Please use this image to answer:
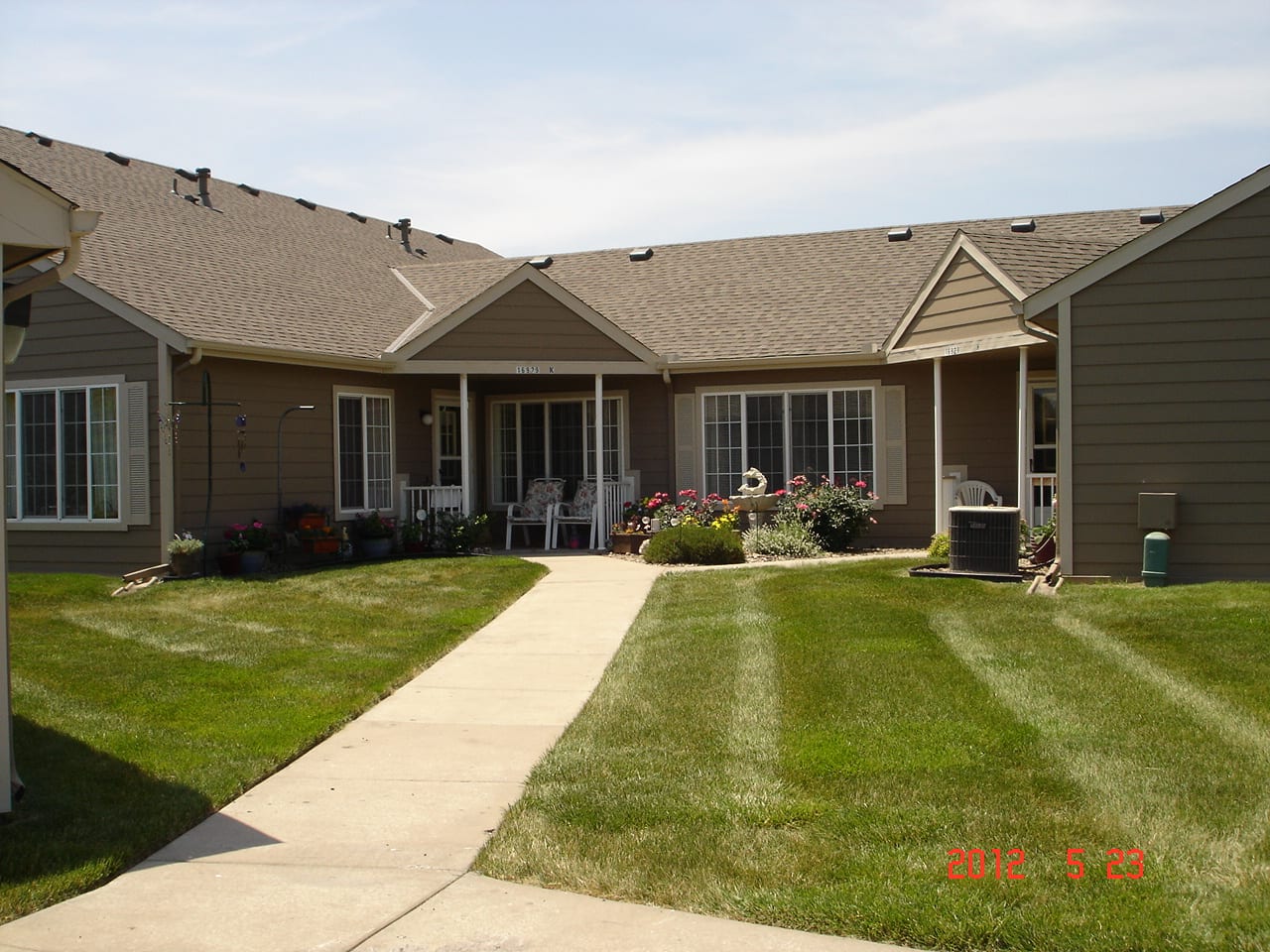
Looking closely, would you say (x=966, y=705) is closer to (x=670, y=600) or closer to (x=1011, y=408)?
(x=670, y=600)

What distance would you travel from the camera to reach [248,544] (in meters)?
14.3

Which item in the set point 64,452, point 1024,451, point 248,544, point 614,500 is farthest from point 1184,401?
point 64,452

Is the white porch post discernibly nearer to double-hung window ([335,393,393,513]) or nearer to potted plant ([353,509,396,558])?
potted plant ([353,509,396,558])

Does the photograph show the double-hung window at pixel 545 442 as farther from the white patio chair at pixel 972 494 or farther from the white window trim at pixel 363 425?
the white patio chair at pixel 972 494

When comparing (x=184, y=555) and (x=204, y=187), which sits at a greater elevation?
(x=204, y=187)

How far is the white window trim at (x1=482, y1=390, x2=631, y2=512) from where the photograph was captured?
18.3 metres

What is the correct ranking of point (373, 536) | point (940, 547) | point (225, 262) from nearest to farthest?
point (940, 547)
point (373, 536)
point (225, 262)

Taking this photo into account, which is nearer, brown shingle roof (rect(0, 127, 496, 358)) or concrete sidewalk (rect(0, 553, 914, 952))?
concrete sidewalk (rect(0, 553, 914, 952))

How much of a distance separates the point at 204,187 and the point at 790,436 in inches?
383

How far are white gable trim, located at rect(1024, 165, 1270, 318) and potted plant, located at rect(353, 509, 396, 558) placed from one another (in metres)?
8.51

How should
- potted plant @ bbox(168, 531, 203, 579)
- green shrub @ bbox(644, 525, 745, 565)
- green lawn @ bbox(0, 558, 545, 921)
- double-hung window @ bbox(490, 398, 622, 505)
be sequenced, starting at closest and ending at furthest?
green lawn @ bbox(0, 558, 545, 921) → potted plant @ bbox(168, 531, 203, 579) → green shrub @ bbox(644, 525, 745, 565) → double-hung window @ bbox(490, 398, 622, 505)

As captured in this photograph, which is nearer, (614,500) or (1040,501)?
(1040,501)

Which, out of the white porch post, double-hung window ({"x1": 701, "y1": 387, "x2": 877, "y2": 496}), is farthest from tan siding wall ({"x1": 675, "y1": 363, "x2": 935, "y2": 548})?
the white porch post

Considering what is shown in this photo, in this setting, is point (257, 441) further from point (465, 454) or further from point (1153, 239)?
point (1153, 239)
